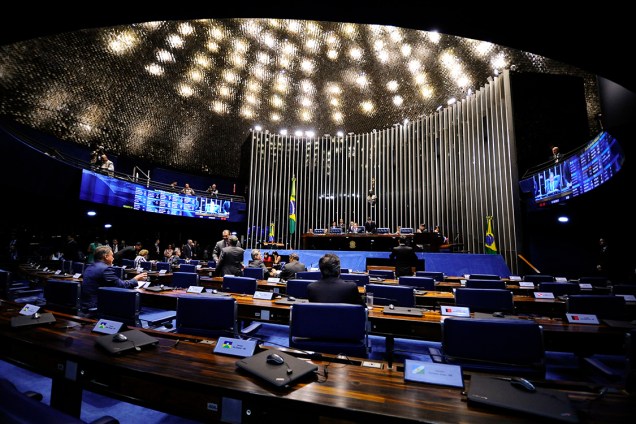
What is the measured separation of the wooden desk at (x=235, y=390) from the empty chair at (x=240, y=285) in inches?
87.7

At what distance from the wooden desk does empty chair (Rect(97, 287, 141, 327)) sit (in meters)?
1.04

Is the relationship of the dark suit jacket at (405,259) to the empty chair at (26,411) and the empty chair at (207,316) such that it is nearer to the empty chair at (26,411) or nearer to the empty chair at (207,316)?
the empty chair at (207,316)

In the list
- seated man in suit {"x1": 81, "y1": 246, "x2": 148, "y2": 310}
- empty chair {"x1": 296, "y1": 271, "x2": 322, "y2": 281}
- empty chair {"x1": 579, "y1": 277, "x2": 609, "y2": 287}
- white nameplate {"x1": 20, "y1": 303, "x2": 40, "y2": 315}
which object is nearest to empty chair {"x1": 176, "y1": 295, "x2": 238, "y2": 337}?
white nameplate {"x1": 20, "y1": 303, "x2": 40, "y2": 315}

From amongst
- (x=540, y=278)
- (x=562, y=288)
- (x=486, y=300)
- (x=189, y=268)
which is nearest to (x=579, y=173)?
(x=540, y=278)

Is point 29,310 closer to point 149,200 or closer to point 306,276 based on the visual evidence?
point 306,276

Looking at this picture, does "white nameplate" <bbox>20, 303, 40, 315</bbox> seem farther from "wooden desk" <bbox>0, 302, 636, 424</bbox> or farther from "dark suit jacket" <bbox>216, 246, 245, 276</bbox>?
"dark suit jacket" <bbox>216, 246, 245, 276</bbox>

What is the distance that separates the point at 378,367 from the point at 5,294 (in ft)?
17.8

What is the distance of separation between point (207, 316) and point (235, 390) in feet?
4.91

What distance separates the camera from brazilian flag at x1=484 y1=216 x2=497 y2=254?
9750 mm

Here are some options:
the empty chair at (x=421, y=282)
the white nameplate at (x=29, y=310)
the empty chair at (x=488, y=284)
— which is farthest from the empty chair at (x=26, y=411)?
the empty chair at (x=488, y=284)

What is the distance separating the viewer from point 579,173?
7.11m

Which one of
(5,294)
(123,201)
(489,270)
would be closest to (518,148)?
(489,270)

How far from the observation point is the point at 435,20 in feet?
7.11

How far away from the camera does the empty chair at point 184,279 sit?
4.48 meters
